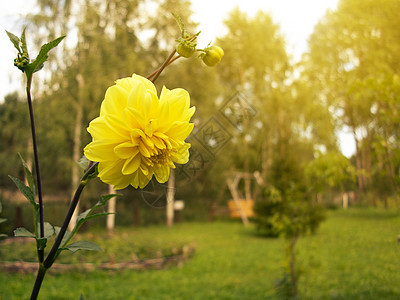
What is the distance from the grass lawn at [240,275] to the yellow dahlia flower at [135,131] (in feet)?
8.80

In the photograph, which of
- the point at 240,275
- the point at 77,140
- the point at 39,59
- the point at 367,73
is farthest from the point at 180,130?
the point at 77,140

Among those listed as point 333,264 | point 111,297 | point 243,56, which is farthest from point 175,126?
point 243,56

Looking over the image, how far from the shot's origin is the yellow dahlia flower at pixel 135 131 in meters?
0.34

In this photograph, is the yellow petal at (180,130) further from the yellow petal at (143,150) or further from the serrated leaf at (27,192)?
the serrated leaf at (27,192)

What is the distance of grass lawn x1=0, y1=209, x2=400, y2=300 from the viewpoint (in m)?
3.15

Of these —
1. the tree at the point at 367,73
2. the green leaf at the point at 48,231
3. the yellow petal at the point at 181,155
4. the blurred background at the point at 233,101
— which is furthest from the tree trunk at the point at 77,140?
the yellow petal at the point at 181,155

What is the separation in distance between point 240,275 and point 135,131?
461cm

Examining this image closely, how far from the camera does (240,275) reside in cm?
463

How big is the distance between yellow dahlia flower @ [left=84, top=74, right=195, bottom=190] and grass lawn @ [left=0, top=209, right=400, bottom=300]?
268 centimetres

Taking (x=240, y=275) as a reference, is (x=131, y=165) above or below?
above

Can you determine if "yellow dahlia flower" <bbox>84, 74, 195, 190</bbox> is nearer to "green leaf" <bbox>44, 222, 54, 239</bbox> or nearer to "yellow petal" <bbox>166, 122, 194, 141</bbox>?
"yellow petal" <bbox>166, 122, 194, 141</bbox>

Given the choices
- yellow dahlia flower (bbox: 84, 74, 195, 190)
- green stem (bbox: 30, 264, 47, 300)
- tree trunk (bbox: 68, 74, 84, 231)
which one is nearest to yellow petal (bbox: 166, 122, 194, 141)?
yellow dahlia flower (bbox: 84, 74, 195, 190)

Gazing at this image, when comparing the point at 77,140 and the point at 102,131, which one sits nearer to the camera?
the point at 102,131

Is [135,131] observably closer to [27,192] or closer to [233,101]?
[27,192]
